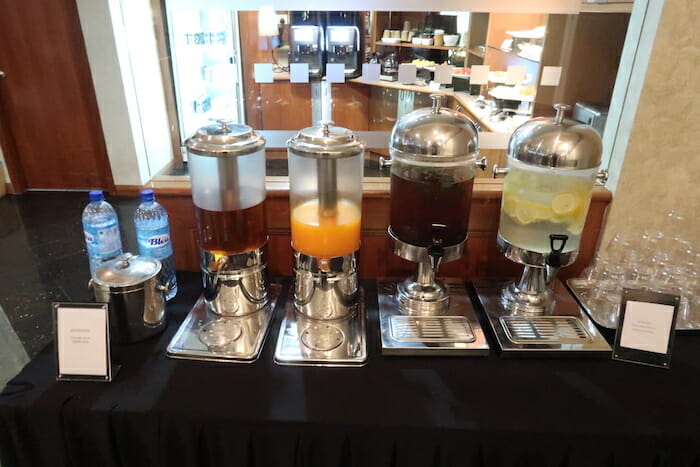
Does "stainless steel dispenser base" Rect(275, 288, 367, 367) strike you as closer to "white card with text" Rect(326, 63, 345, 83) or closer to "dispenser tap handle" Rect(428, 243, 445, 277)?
"dispenser tap handle" Rect(428, 243, 445, 277)

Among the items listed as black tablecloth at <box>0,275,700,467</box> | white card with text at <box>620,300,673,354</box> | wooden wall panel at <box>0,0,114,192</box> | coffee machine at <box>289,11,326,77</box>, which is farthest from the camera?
wooden wall panel at <box>0,0,114,192</box>

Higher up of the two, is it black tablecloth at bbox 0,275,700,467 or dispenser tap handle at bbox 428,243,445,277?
dispenser tap handle at bbox 428,243,445,277

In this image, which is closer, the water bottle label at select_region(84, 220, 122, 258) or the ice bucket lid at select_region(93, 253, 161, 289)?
the ice bucket lid at select_region(93, 253, 161, 289)

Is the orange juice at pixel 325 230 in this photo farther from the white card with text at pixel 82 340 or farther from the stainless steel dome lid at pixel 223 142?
the white card with text at pixel 82 340

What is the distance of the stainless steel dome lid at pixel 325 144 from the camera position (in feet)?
3.04

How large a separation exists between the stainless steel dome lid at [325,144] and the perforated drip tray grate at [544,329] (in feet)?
1.63

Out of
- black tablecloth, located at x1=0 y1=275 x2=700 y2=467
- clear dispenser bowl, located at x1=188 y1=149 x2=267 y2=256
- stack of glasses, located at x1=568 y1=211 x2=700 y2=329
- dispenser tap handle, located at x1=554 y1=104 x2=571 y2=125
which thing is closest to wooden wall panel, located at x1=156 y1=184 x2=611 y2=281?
stack of glasses, located at x1=568 y1=211 x2=700 y2=329

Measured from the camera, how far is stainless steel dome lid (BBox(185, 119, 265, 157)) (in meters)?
0.94

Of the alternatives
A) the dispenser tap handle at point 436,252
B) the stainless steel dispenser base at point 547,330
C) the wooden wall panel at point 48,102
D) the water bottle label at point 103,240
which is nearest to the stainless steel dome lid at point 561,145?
the dispenser tap handle at point 436,252

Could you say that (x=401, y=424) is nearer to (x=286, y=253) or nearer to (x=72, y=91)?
(x=286, y=253)

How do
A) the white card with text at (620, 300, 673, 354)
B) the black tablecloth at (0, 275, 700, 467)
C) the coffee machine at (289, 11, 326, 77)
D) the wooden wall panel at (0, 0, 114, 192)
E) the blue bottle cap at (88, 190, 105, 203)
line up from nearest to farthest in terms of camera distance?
the black tablecloth at (0, 275, 700, 467) < the white card with text at (620, 300, 673, 354) < the blue bottle cap at (88, 190, 105, 203) < the coffee machine at (289, 11, 326, 77) < the wooden wall panel at (0, 0, 114, 192)

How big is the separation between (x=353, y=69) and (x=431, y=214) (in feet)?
1.53

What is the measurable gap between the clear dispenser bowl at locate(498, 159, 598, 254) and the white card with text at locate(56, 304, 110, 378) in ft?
2.73

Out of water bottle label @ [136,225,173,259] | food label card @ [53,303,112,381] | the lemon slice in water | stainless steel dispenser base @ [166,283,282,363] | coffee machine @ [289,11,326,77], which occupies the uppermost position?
coffee machine @ [289,11,326,77]
